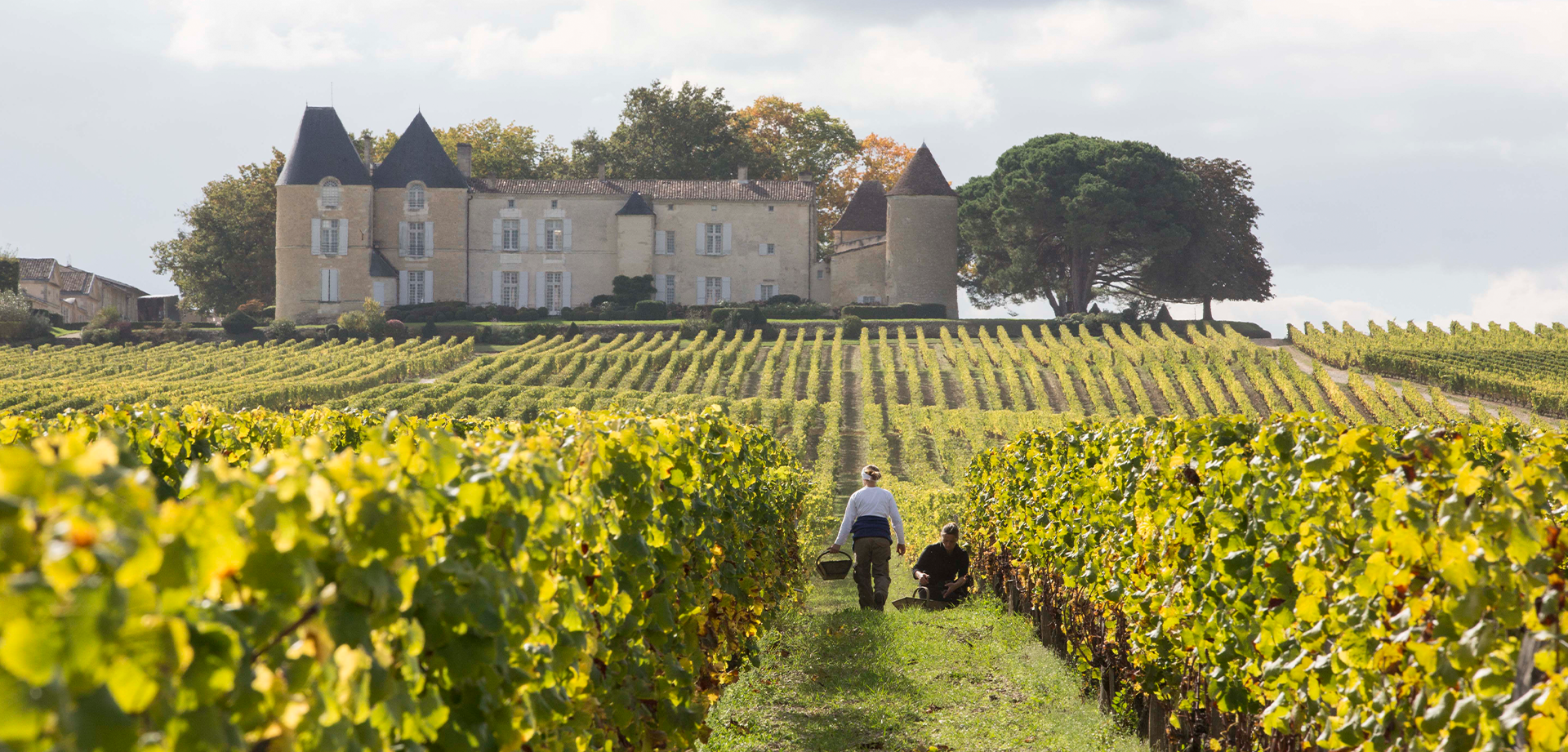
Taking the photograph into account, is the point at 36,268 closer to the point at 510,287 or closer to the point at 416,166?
the point at 416,166

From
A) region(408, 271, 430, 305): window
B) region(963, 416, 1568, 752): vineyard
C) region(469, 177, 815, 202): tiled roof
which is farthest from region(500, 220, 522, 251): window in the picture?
region(963, 416, 1568, 752): vineyard

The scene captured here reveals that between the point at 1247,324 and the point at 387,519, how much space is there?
180ft

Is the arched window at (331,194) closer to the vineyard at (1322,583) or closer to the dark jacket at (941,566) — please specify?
the dark jacket at (941,566)

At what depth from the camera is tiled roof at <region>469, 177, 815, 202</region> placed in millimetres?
54312

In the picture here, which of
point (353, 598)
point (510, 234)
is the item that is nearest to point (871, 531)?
point (353, 598)

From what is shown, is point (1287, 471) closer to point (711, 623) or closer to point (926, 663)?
point (711, 623)

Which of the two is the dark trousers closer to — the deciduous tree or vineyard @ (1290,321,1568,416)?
vineyard @ (1290,321,1568,416)

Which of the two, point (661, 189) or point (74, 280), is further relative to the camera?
point (74, 280)

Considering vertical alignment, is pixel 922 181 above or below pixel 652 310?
above

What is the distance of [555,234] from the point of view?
54094 mm

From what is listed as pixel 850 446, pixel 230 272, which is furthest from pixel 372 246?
pixel 850 446

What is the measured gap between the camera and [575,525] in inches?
143

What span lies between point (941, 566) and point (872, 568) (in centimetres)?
69

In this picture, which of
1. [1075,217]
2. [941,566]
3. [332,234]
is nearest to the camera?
[941,566]
